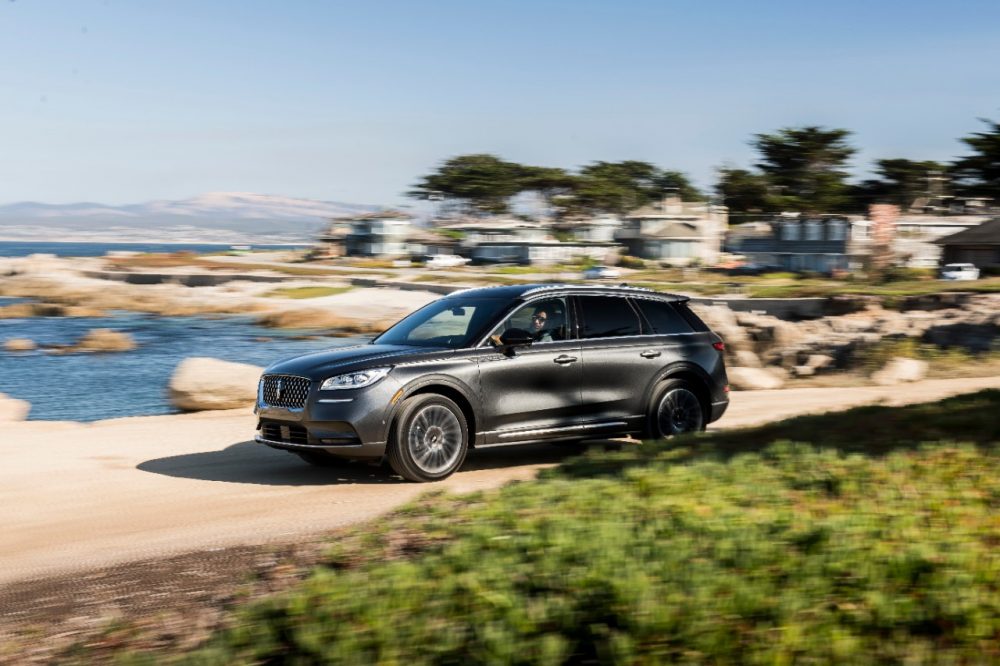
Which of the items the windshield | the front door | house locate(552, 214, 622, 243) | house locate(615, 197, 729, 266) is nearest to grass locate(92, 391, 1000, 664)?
the front door

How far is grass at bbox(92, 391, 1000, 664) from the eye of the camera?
4.74 metres

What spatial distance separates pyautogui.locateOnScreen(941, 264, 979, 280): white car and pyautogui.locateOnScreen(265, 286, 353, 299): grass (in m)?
38.4

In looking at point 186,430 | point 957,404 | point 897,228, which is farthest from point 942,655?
point 897,228

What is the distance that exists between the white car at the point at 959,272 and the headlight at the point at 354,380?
211 ft

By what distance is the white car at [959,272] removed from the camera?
6769 centimetres

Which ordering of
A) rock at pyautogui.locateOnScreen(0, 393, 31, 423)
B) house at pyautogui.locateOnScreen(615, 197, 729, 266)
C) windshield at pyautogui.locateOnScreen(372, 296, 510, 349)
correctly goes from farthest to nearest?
house at pyautogui.locateOnScreen(615, 197, 729, 266)
rock at pyautogui.locateOnScreen(0, 393, 31, 423)
windshield at pyautogui.locateOnScreen(372, 296, 510, 349)

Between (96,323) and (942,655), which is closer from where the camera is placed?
(942,655)

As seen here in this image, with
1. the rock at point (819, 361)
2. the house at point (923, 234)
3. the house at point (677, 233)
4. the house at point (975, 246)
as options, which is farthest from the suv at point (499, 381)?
the house at point (677, 233)

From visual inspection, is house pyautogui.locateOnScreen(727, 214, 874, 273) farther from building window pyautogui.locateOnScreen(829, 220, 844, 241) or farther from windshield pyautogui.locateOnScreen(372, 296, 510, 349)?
windshield pyautogui.locateOnScreen(372, 296, 510, 349)

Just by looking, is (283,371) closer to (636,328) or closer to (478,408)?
(478,408)

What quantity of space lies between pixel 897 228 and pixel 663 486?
3529 inches

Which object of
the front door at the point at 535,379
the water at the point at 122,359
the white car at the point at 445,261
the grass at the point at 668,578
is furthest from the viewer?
the white car at the point at 445,261

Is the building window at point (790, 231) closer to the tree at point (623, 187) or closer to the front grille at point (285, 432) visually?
the tree at point (623, 187)

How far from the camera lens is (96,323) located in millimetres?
58625
